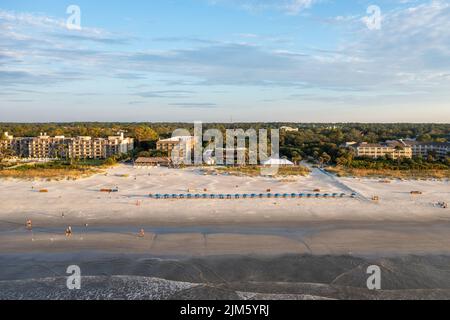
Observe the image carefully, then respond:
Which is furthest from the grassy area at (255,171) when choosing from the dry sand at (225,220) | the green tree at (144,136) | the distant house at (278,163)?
the green tree at (144,136)

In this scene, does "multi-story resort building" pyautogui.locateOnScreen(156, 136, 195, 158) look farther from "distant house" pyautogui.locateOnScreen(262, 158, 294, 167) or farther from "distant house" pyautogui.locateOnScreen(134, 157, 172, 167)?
"distant house" pyautogui.locateOnScreen(262, 158, 294, 167)

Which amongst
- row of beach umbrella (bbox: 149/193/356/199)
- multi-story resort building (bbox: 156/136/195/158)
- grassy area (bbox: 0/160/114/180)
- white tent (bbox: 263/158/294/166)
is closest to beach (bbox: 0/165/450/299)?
row of beach umbrella (bbox: 149/193/356/199)

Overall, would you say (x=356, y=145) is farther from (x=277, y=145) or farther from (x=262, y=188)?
Answer: (x=262, y=188)

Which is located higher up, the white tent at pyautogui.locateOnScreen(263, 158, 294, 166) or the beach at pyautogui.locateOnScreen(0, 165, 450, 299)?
the white tent at pyautogui.locateOnScreen(263, 158, 294, 166)

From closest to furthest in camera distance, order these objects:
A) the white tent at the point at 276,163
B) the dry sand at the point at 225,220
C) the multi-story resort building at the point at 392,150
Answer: the dry sand at the point at 225,220 → the white tent at the point at 276,163 → the multi-story resort building at the point at 392,150

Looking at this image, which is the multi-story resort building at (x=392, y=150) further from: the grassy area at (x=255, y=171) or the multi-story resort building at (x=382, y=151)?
the grassy area at (x=255, y=171)

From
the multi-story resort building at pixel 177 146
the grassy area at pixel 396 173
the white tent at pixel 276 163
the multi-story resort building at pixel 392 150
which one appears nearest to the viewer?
the grassy area at pixel 396 173

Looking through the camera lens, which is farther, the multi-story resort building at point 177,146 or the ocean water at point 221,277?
the multi-story resort building at point 177,146
